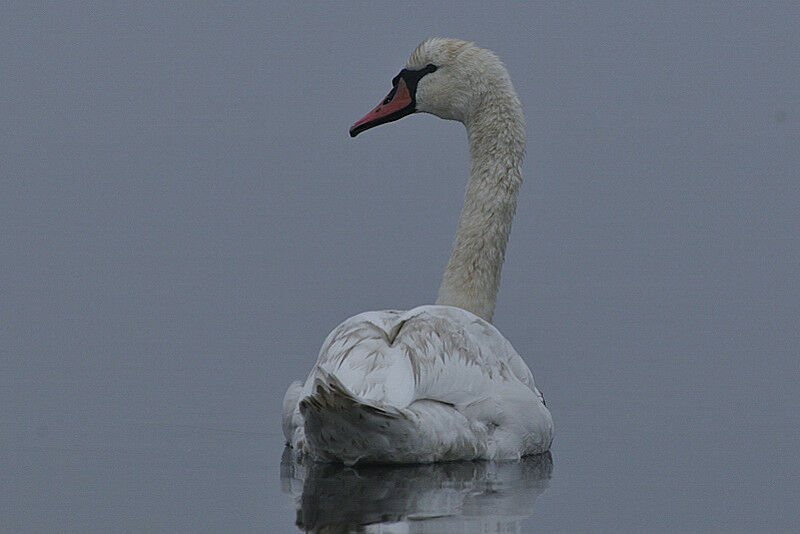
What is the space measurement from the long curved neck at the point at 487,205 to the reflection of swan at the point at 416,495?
204 cm

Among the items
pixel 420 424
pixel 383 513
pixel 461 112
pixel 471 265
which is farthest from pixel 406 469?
pixel 461 112

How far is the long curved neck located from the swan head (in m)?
0.08

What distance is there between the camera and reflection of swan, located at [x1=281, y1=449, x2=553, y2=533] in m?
8.59

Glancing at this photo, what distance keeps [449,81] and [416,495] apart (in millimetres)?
4601

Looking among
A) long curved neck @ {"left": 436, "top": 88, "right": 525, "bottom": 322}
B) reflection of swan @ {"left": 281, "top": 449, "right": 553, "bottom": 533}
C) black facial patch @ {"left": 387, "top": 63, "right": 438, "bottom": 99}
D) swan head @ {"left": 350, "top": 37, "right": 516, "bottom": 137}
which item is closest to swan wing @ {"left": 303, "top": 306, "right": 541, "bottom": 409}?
reflection of swan @ {"left": 281, "top": 449, "right": 553, "bottom": 533}

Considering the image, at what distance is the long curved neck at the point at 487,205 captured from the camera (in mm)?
12531

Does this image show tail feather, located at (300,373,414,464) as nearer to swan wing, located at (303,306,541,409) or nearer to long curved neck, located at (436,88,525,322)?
swan wing, located at (303,306,541,409)

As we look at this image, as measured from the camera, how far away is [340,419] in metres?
9.58

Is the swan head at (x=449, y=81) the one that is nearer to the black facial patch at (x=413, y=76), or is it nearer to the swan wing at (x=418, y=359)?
the black facial patch at (x=413, y=76)

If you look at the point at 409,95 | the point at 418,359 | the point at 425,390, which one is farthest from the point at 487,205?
the point at 425,390

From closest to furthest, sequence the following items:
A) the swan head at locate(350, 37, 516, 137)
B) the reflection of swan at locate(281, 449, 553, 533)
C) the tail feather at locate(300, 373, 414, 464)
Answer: the reflection of swan at locate(281, 449, 553, 533), the tail feather at locate(300, 373, 414, 464), the swan head at locate(350, 37, 516, 137)

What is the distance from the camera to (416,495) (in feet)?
30.5

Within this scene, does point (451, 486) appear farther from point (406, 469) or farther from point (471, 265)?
point (471, 265)

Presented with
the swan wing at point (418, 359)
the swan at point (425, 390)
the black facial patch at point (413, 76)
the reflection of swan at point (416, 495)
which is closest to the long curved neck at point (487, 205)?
the swan at point (425, 390)
